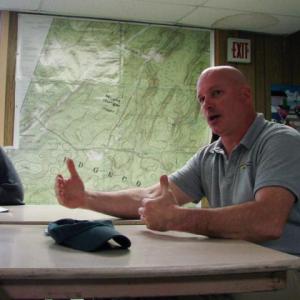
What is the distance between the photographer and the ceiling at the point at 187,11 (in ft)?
9.12

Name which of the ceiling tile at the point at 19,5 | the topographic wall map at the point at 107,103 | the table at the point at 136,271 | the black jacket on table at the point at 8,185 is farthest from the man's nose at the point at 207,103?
the ceiling tile at the point at 19,5

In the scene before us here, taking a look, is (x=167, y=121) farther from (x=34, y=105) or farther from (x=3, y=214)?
(x=3, y=214)

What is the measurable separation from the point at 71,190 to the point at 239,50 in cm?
219

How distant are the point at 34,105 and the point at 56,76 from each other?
Result: 0.88 ft

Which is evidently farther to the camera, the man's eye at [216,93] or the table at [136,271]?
the man's eye at [216,93]

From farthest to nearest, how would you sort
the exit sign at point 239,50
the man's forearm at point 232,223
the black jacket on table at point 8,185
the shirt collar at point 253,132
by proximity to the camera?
the exit sign at point 239,50, the black jacket on table at point 8,185, the shirt collar at point 253,132, the man's forearm at point 232,223

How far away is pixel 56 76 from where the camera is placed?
3059 mm

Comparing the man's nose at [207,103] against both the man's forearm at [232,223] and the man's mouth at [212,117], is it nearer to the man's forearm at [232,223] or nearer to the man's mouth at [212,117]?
the man's mouth at [212,117]

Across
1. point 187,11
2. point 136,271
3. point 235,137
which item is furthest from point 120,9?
point 136,271

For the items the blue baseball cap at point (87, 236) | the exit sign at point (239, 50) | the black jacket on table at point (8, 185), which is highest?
the exit sign at point (239, 50)

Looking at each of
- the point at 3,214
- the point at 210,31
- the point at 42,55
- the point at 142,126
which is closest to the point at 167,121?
the point at 142,126

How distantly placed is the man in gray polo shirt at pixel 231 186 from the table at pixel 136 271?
200 mm

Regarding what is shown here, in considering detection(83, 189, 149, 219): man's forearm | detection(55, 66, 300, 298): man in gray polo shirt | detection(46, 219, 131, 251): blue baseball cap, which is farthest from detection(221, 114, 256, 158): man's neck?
detection(46, 219, 131, 251): blue baseball cap

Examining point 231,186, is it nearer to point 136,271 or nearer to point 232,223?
point 232,223
